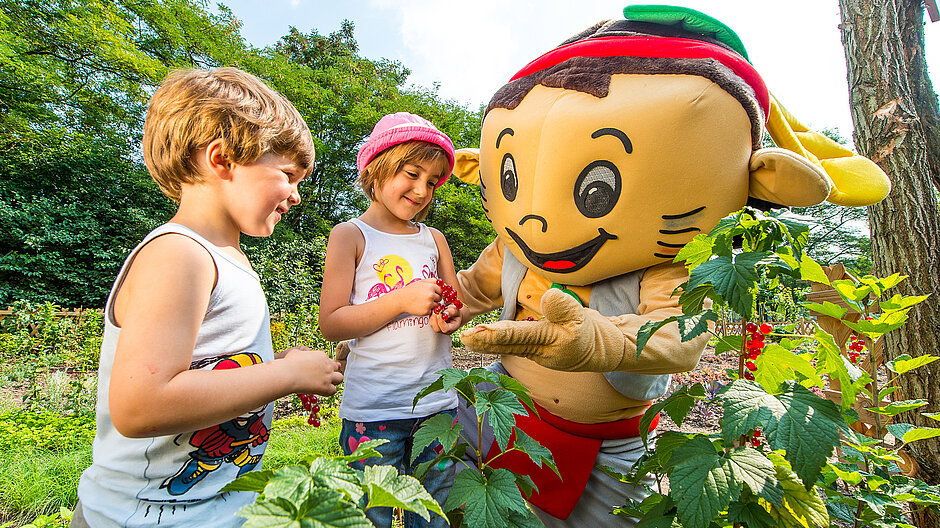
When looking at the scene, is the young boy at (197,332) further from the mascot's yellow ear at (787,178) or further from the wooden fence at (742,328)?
the mascot's yellow ear at (787,178)

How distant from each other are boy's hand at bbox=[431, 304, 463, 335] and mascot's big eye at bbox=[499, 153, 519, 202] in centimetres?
46

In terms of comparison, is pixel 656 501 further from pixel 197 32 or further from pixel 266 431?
pixel 197 32

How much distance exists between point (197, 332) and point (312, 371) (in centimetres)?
27

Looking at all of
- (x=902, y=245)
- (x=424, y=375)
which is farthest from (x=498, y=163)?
(x=902, y=245)

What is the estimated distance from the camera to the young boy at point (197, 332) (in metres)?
0.92

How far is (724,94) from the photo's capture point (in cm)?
137

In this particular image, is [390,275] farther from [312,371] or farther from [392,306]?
[312,371]

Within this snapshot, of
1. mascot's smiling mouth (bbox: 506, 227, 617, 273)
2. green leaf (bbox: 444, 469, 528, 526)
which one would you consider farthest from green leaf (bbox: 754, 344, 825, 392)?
mascot's smiling mouth (bbox: 506, 227, 617, 273)

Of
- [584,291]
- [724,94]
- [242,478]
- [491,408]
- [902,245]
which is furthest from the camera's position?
[902,245]

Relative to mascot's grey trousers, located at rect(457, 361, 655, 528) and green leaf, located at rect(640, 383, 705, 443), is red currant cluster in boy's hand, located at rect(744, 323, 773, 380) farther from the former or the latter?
mascot's grey trousers, located at rect(457, 361, 655, 528)

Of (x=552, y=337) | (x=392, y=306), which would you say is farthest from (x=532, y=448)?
(x=392, y=306)

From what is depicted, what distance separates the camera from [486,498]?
908mm

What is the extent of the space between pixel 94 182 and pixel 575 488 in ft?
46.7

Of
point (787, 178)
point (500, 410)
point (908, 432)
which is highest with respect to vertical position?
point (787, 178)
